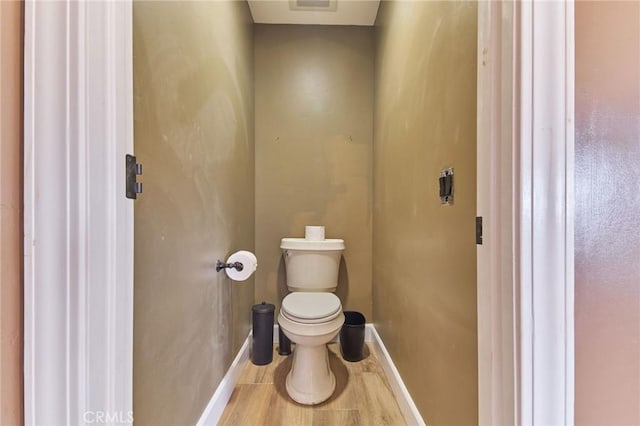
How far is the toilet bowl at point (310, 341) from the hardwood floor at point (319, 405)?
0.17ft

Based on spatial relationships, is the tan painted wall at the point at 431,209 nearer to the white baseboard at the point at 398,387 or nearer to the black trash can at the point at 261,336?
the white baseboard at the point at 398,387

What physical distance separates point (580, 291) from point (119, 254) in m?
0.85

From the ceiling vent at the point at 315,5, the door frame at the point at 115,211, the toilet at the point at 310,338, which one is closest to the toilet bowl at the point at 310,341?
the toilet at the point at 310,338

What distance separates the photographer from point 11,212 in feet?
1.50

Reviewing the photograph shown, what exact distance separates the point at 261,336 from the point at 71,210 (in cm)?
151

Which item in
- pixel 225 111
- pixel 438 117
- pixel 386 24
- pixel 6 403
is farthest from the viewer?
pixel 386 24

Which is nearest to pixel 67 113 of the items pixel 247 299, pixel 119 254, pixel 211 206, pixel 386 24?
pixel 119 254


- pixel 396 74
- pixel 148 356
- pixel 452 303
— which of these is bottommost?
pixel 148 356

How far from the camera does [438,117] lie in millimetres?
1011

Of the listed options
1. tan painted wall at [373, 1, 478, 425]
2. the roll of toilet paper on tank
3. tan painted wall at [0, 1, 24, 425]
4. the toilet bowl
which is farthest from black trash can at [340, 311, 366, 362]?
tan painted wall at [0, 1, 24, 425]

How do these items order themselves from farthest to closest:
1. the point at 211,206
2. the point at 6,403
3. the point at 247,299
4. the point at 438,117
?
the point at 247,299 < the point at 211,206 < the point at 438,117 < the point at 6,403

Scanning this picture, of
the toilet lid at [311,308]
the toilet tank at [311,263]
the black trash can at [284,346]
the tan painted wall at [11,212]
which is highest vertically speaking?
the tan painted wall at [11,212]

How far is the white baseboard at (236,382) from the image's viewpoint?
120cm

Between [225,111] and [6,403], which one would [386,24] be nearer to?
[225,111]
